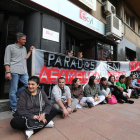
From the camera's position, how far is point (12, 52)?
100 inches

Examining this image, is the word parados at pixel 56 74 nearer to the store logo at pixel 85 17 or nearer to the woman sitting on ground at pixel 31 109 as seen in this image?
the woman sitting on ground at pixel 31 109

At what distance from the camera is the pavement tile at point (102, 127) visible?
1.77 metres

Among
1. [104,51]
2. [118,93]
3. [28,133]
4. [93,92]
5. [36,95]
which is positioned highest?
[104,51]

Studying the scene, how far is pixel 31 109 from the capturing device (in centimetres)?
192

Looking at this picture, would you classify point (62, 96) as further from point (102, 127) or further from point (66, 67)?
point (66, 67)

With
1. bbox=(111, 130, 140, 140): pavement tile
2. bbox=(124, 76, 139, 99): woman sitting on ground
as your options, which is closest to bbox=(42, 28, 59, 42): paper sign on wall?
bbox=(111, 130, 140, 140): pavement tile

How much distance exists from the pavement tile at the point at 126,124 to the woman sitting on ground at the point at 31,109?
1.37 meters

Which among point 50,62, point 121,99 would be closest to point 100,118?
point 121,99

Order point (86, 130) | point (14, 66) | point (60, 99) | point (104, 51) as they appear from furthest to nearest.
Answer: point (104, 51) < point (14, 66) < point (60, 99) < point (86, 130)

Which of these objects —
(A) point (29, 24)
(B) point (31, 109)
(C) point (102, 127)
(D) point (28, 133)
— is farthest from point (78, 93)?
(A) point (29, 24)

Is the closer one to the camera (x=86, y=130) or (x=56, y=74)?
(x=86, y=130)

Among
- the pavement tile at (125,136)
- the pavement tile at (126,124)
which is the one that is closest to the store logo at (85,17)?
the pavement tile at (126,124)

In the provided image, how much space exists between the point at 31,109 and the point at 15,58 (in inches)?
55.1

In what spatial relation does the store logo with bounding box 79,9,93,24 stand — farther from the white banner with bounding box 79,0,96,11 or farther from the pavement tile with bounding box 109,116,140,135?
the pavement tile with bounding box 109,116,140,135
